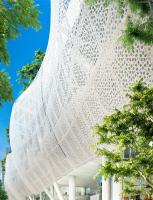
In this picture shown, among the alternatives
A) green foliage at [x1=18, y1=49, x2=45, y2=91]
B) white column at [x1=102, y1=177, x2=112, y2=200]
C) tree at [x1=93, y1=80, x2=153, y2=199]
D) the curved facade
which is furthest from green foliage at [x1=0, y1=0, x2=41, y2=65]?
green foliage at [x1=18, y1=49, x2=45, y2=91]

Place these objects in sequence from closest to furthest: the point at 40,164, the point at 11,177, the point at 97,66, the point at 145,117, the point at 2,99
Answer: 1. the point at 2,99
2. the point at 145,117
3. the point at 97,66
4. the point at 40,164
5. the point at 11,177

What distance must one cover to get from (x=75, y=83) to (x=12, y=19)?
42.7ft

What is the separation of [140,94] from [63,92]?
10.9 m

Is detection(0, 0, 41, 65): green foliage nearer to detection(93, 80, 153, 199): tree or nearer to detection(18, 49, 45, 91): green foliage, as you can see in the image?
detection(93, 80, 153, 199): tree

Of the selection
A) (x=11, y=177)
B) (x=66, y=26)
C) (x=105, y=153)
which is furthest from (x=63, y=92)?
(x=11, y=177)

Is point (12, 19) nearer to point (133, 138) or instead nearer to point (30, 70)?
point (133, 138)

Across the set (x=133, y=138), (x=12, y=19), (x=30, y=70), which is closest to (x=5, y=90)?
(x=12, y=19)

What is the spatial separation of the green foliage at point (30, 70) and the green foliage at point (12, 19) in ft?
123

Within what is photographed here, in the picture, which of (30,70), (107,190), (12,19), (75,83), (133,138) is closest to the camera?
(12,19)

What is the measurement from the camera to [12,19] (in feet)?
26.0

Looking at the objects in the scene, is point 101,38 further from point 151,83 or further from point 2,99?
point 2,99

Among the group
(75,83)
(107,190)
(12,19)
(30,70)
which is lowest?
(107,190)

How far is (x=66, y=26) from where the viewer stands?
19625 millimetres

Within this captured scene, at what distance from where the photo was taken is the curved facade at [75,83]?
17.6 m
